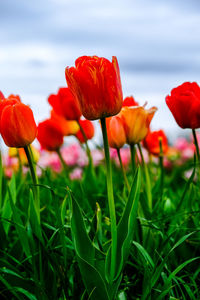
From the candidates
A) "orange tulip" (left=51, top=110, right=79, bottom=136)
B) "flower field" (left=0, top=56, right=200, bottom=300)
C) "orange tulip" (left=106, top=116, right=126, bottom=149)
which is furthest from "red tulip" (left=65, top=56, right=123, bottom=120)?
"orange tulip" (left=51, top=110, right=79, bottom=136)

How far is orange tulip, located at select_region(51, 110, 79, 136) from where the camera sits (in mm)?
2076

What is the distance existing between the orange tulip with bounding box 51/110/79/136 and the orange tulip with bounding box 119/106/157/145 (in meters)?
0.75

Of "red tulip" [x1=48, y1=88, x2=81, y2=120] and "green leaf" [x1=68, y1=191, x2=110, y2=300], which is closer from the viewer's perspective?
"green leaf" [x1=68, y1=191, x2=110, y2=300]

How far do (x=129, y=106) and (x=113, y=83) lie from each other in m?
0.41

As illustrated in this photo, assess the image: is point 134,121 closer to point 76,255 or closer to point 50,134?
point 76,255

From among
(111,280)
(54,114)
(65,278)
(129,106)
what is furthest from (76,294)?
(54,114)

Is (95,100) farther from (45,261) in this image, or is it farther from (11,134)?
(45,261)

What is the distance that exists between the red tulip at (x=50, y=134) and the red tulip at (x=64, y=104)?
154 millimetres

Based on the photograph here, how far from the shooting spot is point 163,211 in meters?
1.65

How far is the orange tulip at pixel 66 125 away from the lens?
2.08m

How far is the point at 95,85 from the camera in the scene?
97cm

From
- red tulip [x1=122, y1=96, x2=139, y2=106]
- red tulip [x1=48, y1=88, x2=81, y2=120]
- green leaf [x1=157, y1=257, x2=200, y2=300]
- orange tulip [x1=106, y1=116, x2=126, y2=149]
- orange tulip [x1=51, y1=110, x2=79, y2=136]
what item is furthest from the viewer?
orange tulip [x1=51, y1=110, x2=79, y2=136]

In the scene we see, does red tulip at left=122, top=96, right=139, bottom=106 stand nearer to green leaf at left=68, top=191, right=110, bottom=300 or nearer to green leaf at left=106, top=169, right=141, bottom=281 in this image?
green leaf at left=106, top=169, right=141, bottom=281

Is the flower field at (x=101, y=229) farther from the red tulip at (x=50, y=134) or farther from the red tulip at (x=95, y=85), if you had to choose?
the red tulip at (x=50, y=134)
